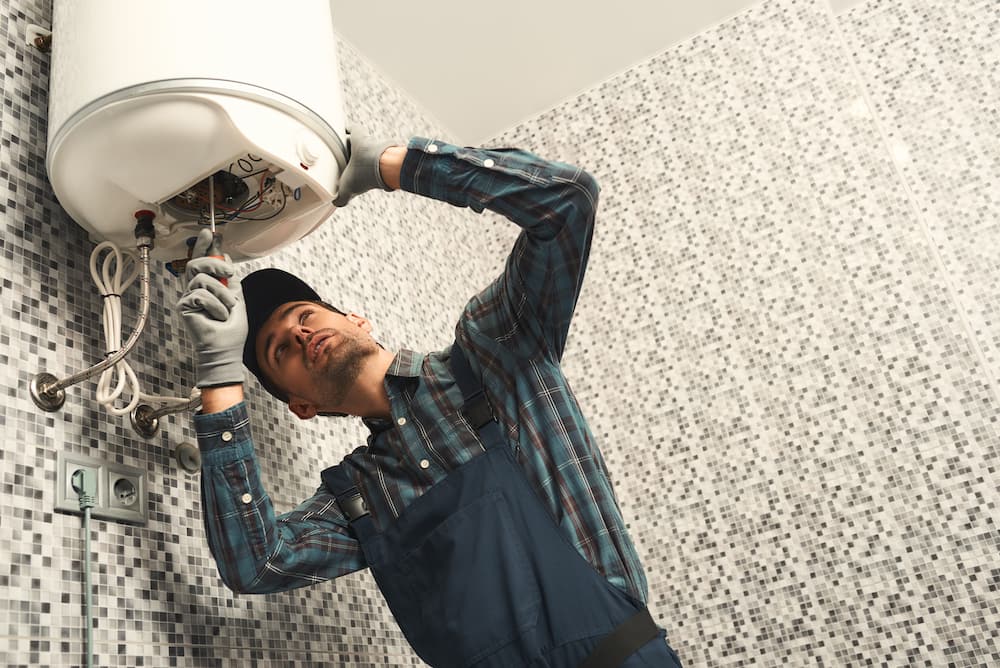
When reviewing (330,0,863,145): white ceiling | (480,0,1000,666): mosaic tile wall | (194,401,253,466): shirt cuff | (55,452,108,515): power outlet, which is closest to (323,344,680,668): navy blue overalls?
(194,401,253,466): shirt cuff

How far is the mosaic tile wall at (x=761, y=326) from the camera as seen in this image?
1.56 metres

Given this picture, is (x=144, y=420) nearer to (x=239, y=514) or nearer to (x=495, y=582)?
(x=239, y=514)

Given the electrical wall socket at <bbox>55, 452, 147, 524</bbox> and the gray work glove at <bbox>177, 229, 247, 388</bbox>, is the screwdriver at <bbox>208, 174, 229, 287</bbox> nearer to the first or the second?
the gray work glove at <bbox>177, 229, 247, 388</bbox>

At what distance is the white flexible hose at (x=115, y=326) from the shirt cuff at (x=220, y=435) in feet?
0.37

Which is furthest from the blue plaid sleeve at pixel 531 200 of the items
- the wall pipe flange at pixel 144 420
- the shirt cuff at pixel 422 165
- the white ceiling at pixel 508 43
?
the white ceiling at pixel 508 43

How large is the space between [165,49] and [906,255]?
5.68ft

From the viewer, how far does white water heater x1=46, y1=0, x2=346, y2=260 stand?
3.25ft

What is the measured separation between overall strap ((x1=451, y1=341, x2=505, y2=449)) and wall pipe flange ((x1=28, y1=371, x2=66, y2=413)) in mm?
523

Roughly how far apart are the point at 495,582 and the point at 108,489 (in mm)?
516

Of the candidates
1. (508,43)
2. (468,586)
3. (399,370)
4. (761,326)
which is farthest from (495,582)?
(508,43)

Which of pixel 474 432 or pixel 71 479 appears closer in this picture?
pixel 71 479

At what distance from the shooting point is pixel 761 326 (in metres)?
2.11

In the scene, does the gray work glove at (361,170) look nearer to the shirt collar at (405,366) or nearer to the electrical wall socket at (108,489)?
the shirt collar at (405,366)

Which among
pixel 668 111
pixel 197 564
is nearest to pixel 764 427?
pixel 668 111
